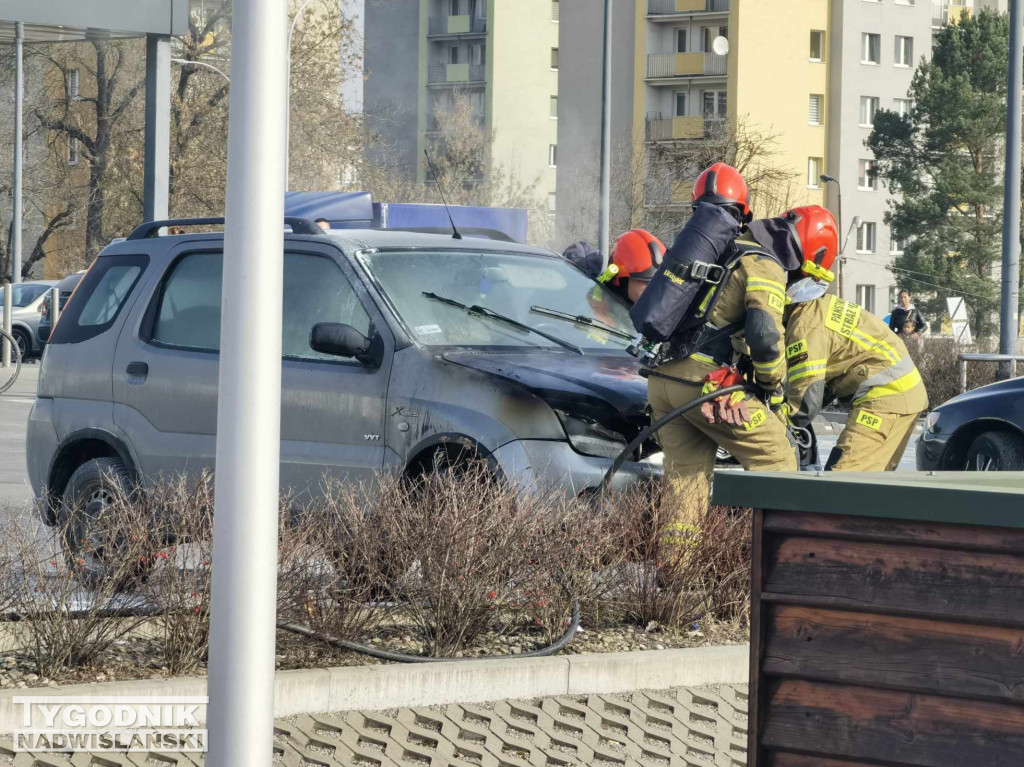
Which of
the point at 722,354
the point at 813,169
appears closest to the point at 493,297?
the point at 722,354

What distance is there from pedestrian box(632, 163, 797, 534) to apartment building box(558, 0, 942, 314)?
59.0 meters

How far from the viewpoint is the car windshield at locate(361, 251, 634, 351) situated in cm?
727

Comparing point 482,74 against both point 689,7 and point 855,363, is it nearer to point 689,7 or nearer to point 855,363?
point 689,7

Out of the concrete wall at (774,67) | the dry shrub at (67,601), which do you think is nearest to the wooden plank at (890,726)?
the dry shrub at (67,601)

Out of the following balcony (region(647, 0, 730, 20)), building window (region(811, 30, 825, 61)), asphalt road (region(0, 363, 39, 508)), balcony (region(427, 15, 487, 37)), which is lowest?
asphalt road (region(0, 363, 39, 508))

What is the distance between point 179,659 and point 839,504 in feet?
8.32

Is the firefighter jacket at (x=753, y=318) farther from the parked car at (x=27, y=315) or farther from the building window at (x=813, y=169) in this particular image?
the building window at (x=813, y=169)

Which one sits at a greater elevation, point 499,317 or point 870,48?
point 870,48

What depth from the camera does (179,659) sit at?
5.04 metres

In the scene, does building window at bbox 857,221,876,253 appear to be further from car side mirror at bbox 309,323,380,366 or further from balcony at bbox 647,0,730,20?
car side mirror at bbox 309,323,380,366

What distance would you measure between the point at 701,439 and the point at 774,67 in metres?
64.2

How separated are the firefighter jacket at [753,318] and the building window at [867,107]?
67.6m

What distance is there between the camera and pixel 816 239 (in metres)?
6.96

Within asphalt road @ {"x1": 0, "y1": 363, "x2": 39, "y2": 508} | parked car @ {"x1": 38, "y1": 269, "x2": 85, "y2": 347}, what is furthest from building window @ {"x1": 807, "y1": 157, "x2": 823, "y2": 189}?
asphalt road @ {"x1": 0, "y1": 363, "x2": 39, "y2": 508}
